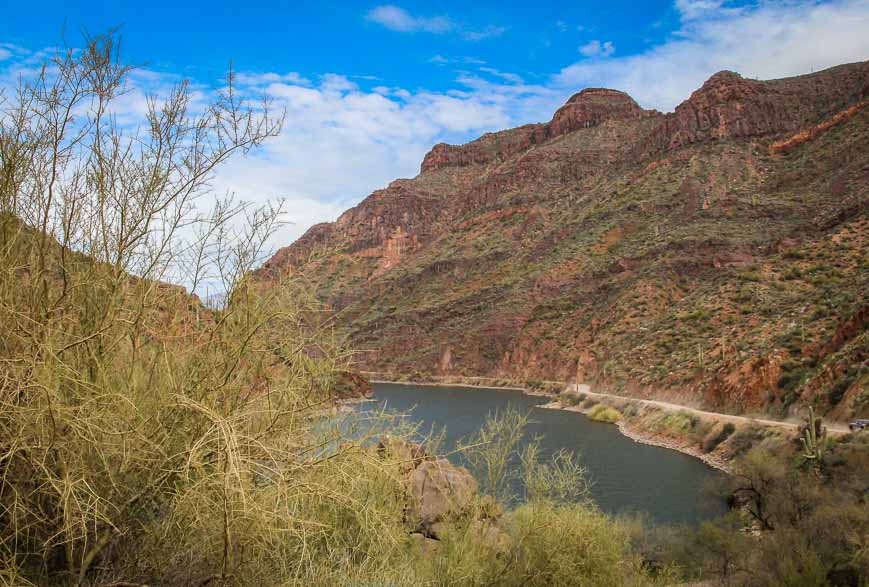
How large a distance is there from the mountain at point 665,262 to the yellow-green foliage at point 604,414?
314cm

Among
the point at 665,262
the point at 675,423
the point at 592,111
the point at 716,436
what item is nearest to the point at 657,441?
the point at 675,423

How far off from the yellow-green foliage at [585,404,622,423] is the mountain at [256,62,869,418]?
3142mm

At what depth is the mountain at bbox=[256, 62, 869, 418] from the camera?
33062 mm

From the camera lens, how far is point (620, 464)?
2702 centimetres

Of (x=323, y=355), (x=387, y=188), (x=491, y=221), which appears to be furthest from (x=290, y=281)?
(x=387, y=188)

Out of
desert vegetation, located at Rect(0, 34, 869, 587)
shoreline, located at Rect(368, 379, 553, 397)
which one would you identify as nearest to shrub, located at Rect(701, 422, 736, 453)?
desert vegetation, located at Rect(0, 34, 869, 587)

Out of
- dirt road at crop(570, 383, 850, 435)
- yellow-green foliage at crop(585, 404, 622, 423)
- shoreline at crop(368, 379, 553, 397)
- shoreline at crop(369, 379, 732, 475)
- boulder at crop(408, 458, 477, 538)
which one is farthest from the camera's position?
shoreline at crop(368, 379, 553, 397)

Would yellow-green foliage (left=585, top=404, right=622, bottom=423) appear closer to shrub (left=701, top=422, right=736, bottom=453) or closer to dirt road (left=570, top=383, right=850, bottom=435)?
dirt road (left=570, top=383, right=850, bottom=435)

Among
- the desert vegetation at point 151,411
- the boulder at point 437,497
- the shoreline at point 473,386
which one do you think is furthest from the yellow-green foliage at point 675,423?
the desert vegetation at point 151,411

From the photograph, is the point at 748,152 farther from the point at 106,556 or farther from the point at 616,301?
the point at 106,556

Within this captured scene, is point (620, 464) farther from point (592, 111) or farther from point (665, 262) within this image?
point (592, 111)

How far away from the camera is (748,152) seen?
238 ft

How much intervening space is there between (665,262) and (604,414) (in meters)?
22.9

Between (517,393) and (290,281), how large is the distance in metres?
57.1
